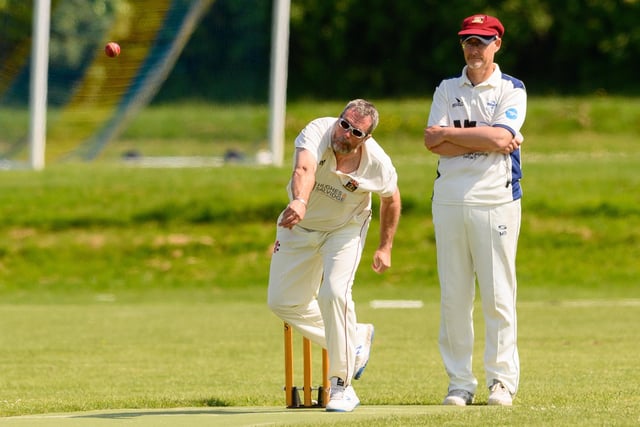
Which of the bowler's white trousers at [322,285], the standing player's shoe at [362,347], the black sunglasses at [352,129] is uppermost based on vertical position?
the black sunglasses at [352,129]

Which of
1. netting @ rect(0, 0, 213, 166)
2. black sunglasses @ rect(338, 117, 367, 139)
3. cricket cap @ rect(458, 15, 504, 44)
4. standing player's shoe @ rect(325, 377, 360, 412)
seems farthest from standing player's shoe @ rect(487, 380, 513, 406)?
netting @ rect(0, 0, 213, 166)

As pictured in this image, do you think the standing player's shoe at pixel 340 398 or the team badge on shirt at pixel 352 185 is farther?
the team badge on shirt at pixel 352 185

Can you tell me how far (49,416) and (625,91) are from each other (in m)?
39.0

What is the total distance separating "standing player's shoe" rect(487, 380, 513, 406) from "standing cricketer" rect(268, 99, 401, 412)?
822mm

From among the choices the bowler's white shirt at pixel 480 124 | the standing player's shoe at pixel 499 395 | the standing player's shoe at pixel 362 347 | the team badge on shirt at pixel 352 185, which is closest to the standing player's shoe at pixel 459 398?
the standing player's shoe at pixel 499 395

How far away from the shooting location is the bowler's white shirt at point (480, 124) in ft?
26.6

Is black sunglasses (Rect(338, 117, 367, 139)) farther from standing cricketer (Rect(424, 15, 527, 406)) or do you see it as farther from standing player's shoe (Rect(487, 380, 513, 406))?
standing player's shoe (Rect(487, 380, 513, 406))

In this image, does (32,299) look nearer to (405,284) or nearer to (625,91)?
(405,284)

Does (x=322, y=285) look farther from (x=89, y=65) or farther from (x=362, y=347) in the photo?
(x=89, y=65)

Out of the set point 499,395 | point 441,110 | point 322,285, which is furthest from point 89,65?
point 499,395

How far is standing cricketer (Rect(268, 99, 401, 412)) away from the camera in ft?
26.2

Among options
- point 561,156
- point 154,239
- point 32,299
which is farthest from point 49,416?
point 561,156

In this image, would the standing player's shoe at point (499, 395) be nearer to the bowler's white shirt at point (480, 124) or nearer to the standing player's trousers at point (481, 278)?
the standing player's trousers at point (481, 278)

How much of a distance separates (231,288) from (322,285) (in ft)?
41.5
